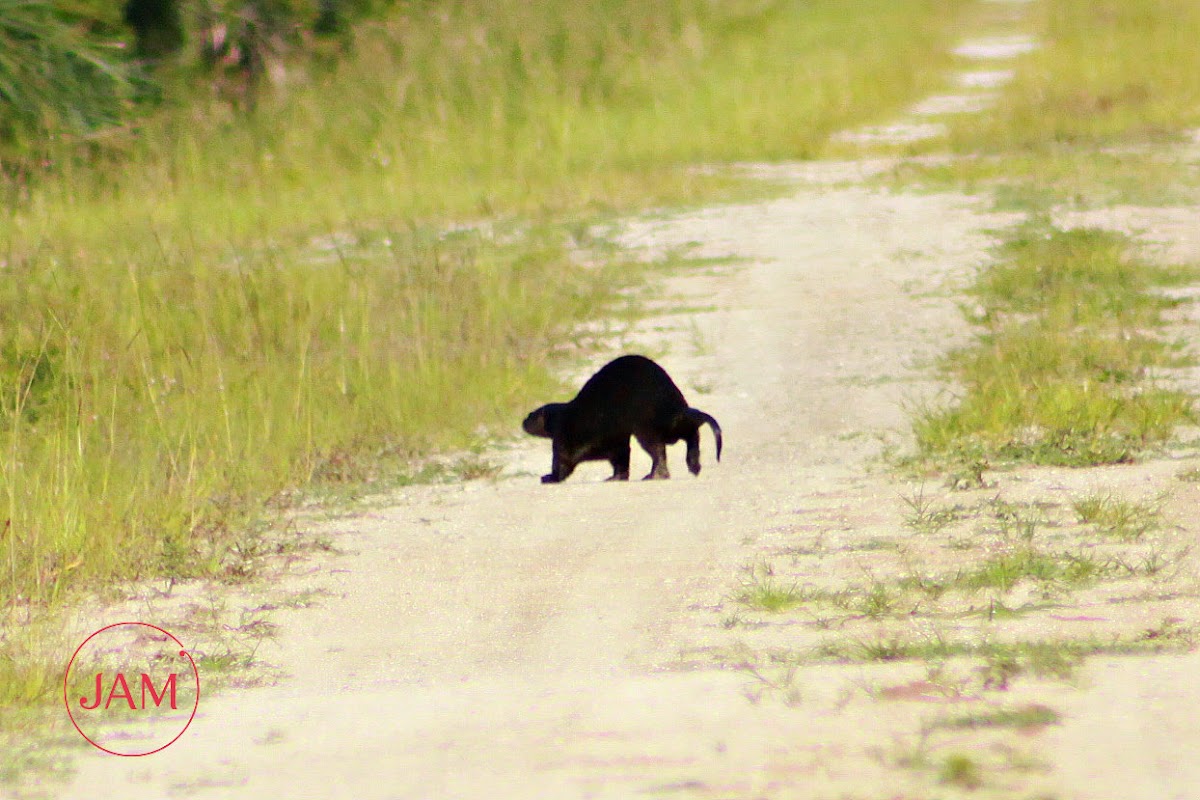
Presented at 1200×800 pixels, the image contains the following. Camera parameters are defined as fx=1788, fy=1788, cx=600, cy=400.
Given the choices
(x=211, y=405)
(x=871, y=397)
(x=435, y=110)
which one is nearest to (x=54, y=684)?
(x=211, y=405)

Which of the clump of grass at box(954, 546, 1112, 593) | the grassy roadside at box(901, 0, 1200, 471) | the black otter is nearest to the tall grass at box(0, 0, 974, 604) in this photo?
the black otter

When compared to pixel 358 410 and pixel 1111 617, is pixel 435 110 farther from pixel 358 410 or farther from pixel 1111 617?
pixel 1111 617

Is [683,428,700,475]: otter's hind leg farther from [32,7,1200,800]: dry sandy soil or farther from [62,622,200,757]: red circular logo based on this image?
[62,622,200,757]: red circular logo

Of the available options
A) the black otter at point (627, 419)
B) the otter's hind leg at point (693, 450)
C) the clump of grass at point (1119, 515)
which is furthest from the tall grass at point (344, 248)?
the clump of grass at point (1119, 515)

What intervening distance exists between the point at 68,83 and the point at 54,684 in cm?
932

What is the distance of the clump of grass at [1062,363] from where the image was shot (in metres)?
6.12

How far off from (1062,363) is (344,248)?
495 cm

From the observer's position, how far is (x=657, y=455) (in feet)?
20.3

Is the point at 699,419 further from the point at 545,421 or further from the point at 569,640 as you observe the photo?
the point at 569,640

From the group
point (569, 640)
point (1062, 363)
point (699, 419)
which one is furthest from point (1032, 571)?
point (1062, 363)

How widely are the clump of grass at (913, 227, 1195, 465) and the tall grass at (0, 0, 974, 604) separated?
75.1 inches

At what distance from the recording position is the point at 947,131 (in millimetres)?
15086

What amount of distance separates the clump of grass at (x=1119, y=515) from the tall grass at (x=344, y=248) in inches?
95.7

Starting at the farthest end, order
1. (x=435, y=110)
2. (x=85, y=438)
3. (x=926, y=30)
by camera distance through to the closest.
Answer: (x=926, y=30) → (x=435, y=110) → (x=85, y=438)
